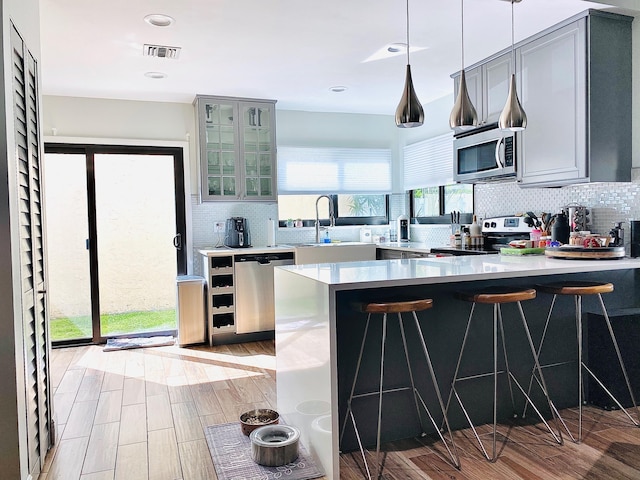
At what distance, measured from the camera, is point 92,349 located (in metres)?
5.09

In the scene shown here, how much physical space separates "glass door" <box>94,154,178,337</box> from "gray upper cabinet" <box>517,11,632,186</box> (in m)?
3.81

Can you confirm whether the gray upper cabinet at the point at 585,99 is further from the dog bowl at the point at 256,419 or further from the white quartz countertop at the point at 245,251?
the white quartz countertop at the point at 245,251

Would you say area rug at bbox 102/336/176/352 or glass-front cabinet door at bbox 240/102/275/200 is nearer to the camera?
area rug at bbox 102/336/176/352

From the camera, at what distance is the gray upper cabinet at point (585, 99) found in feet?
11.1

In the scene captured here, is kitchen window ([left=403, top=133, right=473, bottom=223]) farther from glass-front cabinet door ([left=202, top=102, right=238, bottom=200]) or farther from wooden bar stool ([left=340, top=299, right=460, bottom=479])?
wooden bar stool ([left=340, top=299, right=460, bottom=479])

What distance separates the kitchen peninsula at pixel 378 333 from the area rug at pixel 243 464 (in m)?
0.08

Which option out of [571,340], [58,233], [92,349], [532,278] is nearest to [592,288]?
[532,278]

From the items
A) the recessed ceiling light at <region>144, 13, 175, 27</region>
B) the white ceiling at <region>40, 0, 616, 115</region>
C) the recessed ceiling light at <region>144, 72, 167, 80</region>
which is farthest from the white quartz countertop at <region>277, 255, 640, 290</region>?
the recessed ceiling light at <region>144, 72, 167, 80</region>

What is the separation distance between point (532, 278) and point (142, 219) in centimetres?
402

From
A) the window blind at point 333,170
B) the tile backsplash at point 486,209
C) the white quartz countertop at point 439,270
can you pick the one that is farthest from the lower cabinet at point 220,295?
the white quartz countertop at point 439,270

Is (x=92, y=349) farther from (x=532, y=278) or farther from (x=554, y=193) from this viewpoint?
(x=554, y=193)

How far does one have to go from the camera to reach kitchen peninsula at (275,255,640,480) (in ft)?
7.78

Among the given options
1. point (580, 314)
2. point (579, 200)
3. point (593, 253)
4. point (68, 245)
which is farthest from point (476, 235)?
point (68, 245)

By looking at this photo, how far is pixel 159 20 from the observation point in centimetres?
332
